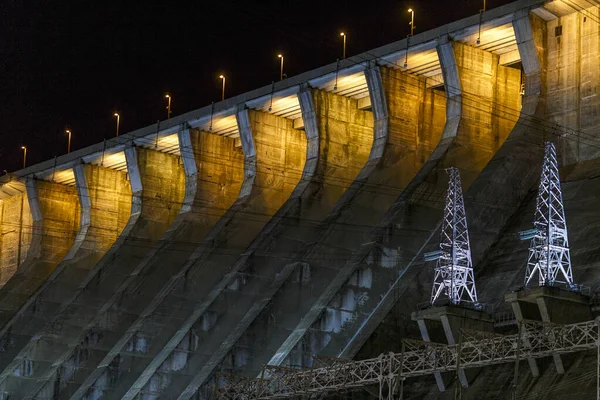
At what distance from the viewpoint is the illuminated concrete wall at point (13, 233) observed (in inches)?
3191

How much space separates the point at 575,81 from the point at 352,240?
12.1 meters

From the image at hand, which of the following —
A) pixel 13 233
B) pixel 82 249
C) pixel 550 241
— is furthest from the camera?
pixel 13 233

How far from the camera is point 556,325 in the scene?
133ft

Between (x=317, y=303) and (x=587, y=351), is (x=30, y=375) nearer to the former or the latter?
(x=317, y=303)

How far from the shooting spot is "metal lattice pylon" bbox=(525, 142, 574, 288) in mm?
42469

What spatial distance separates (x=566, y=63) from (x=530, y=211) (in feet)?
20.3

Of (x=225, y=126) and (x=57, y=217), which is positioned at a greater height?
(x=225, y=126)

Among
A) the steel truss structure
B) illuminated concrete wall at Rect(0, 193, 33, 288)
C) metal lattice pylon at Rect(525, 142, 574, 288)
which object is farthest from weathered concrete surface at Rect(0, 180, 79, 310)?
metal lattice pylon at Rect(525, 142, 574, 288)

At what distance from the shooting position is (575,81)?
50469 mm

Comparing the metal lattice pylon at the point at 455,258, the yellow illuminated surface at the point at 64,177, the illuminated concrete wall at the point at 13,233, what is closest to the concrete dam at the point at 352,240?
the metal lattice pylon at the point at 455,258

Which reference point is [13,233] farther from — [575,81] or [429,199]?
[575,81]

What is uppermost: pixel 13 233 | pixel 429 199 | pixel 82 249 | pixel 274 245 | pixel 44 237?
pixel 13 233

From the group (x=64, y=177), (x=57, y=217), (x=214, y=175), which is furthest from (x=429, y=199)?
(x=57, y=217)

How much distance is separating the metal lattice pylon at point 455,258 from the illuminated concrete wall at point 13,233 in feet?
128
